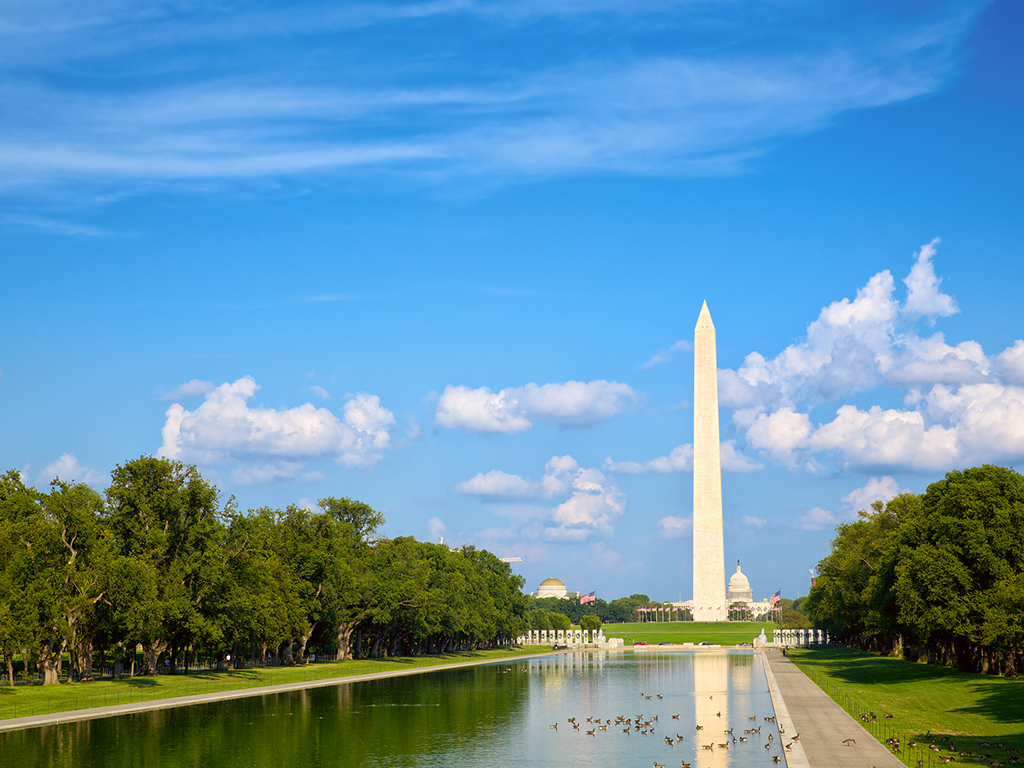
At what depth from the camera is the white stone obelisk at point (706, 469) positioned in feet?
403

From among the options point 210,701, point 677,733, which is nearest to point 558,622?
point 210,701

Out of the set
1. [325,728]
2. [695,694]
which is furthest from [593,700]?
[325,728]

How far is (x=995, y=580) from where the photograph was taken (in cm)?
5528

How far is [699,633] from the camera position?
142 meters

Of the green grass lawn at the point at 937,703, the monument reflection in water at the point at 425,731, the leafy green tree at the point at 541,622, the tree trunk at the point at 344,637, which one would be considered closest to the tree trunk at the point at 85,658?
the monument reflection in water at the point at 425,731

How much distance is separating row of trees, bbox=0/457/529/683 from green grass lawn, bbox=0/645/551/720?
2.08m

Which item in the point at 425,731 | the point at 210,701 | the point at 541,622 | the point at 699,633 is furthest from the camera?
the point at 541,622

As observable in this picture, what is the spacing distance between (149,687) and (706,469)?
8458 cm

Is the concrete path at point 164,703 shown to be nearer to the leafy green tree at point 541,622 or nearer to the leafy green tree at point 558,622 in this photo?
the leafy green tree at point 541,622

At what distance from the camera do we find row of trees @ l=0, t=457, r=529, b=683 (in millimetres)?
52469

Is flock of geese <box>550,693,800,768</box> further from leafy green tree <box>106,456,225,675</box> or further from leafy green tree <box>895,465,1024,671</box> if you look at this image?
leafy green tree <box>106,456,225,675</box>

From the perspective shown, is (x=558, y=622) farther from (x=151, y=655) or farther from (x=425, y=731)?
(x=425, y=731)

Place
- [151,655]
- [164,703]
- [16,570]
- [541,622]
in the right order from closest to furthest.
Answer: [164,703], [16,570], [151,655], [541,622]

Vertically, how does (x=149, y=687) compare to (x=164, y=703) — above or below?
below
